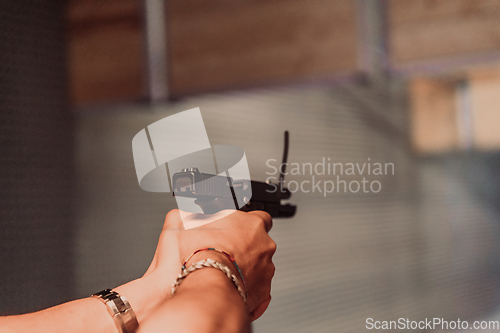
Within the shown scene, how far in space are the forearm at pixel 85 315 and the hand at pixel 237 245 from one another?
2 cm

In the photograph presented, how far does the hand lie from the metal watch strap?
0.04m

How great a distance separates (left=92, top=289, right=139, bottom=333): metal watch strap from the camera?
342mm

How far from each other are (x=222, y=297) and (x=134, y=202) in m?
0.95

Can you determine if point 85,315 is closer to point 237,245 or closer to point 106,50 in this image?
point 237,245

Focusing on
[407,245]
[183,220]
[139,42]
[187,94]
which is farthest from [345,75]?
[183,220]

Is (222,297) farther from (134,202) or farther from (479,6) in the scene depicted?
(479,6)

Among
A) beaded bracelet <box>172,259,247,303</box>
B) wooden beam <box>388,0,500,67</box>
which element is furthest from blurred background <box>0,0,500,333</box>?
beaded bracelet <box>172,259,247,303</box>

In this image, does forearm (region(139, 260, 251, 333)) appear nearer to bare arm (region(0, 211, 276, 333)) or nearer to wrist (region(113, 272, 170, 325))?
bare arm (region(0, 211, 276, 333))

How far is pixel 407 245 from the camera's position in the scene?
61.8 inches

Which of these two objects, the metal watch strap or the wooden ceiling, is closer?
the metal watch strap

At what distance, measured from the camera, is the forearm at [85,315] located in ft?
1.08

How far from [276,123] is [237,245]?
1.02m

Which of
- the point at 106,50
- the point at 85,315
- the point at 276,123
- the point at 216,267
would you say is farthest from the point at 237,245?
the point at 106,50

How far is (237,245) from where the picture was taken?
1.00 feet
